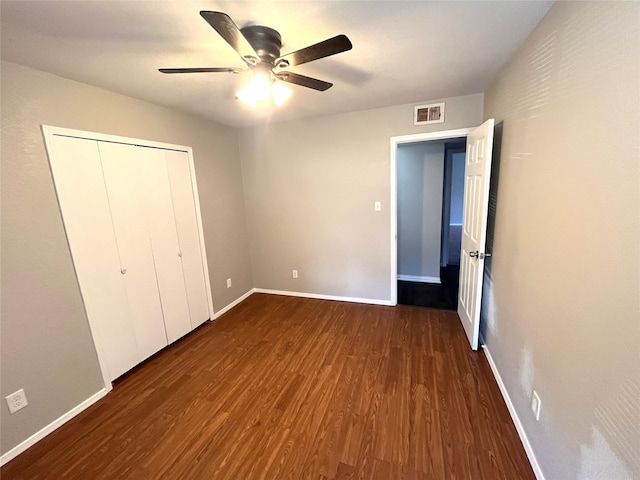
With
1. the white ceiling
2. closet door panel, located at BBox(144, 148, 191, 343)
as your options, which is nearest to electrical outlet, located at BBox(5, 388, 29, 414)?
closet door panel, located at BBox(144, 148, 191, 343)

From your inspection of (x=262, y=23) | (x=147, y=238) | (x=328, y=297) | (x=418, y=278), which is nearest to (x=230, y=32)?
(x=262, y=23)

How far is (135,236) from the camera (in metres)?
2.28

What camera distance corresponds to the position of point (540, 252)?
1.35 m

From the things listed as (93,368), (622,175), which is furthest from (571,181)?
(93,368)

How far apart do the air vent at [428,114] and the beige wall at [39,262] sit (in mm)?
2688

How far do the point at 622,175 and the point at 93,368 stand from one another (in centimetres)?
315

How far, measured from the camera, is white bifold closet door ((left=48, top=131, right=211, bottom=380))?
189cm

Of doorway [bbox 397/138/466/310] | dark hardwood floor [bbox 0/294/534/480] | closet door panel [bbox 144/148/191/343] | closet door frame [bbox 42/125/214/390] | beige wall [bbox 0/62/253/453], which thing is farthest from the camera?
doorway [bbox 397/138/466/310]

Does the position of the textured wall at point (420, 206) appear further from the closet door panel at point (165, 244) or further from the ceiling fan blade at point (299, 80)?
the closet door panel at point (165, 244)

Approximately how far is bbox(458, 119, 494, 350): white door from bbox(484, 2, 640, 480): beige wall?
32cm

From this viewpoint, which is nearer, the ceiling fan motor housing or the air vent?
→ the ceiling fan motor housing

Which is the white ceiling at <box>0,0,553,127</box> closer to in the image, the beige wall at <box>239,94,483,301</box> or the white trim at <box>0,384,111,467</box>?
the beige wall at <box>239,94,483,301</box>

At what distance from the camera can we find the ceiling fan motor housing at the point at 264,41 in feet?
4.44

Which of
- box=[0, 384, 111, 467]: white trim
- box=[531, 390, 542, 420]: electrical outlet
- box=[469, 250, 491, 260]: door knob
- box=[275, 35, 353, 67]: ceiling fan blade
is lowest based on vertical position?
box=[0, 384, 111, 467]: white trim
